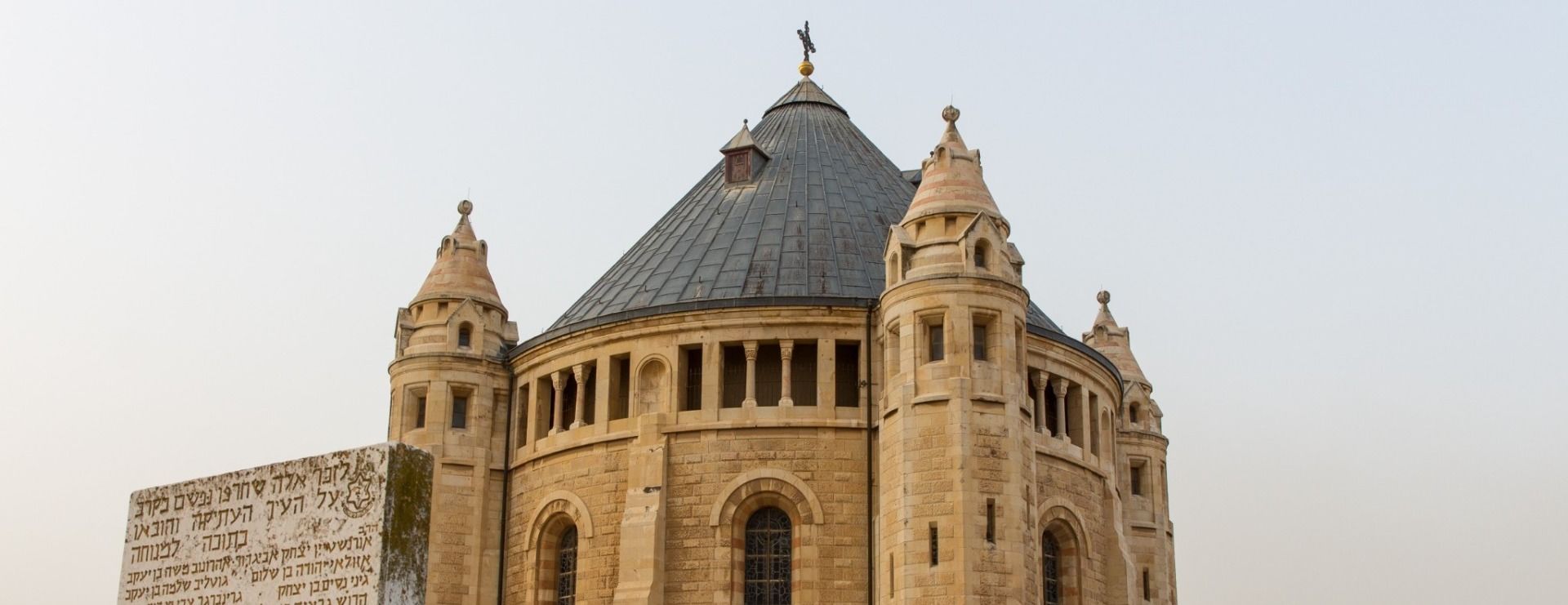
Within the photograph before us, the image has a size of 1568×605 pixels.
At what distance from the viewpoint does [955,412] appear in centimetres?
3522

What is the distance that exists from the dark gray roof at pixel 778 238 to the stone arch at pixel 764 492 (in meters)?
4.14

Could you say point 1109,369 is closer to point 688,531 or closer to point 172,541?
point 688,531

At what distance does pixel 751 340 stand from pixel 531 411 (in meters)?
6.77

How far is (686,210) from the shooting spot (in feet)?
153

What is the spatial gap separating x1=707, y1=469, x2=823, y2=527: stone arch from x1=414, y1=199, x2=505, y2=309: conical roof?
10.5m

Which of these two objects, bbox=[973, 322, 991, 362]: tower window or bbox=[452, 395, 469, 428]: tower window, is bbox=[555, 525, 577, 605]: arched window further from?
bbox=[973, 322, 991, 362]: tower window

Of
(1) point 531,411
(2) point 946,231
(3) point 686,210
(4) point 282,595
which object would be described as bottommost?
(4) point 282,595

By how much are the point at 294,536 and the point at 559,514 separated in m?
24.3

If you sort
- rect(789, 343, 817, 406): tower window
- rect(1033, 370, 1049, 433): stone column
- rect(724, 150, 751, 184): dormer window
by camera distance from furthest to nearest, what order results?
rect(724, 150, 751, 184): dormer window, rect(1033, 370, 1049, 433): stone column, rect(789, 343, 817, 406): tower window

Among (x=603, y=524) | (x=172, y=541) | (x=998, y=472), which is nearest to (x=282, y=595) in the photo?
(x=172, y=541)

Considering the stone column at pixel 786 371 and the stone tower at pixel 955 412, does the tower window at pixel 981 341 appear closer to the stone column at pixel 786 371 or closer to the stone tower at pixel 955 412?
the stone tower at pixel 955 412

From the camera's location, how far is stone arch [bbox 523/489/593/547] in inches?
1571

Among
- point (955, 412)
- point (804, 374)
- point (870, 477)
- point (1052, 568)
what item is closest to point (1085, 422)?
point (1052, 568)

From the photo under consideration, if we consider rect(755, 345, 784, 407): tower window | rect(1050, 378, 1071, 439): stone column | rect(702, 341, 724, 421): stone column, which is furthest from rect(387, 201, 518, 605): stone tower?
rect(1050, 378, 1071, 439): stone column
